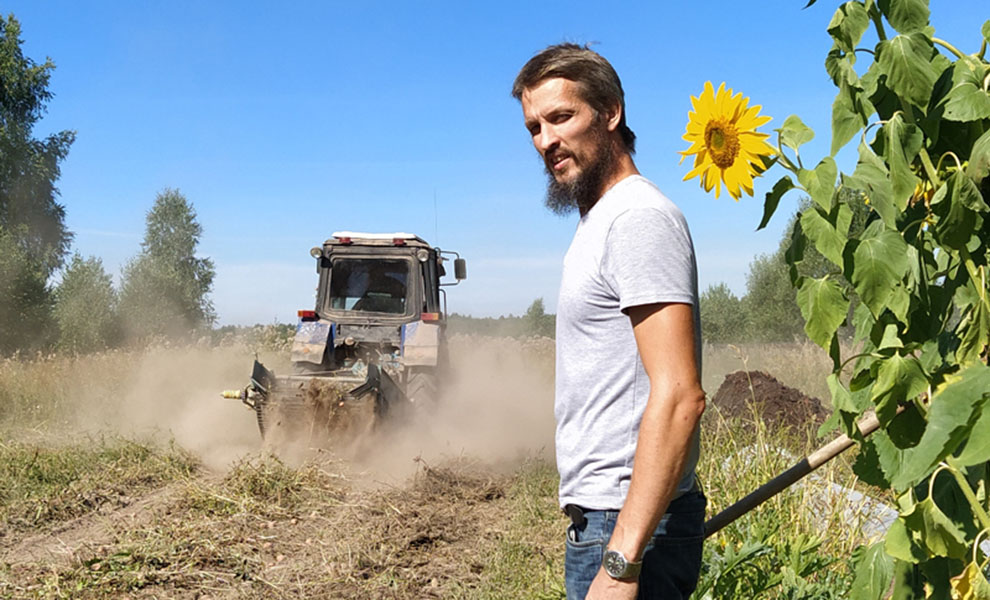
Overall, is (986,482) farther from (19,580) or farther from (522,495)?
(522,495)

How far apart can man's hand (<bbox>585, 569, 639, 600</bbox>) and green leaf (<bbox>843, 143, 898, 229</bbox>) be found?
0.86 meters

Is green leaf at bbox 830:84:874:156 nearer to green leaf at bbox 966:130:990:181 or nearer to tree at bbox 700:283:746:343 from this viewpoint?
green leaf at bbox 966:130:990:181

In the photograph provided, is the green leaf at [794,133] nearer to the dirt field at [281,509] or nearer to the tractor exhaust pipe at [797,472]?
the tractor exhaust pipe at [797,472]

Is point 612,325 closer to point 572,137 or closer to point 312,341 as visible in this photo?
point 572,137

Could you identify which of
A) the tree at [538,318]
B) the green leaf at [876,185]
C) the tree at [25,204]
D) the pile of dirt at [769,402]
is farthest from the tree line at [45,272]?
the green leaf at [876,185]

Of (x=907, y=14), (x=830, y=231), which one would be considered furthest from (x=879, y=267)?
(x=907, y=14)

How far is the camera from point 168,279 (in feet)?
117

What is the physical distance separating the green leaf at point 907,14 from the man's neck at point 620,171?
2.43 ft

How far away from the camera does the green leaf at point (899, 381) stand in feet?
4.05

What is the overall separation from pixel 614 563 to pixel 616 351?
17.2 inches

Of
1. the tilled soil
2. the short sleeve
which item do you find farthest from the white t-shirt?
the tilled soil

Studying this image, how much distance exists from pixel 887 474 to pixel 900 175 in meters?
0.47

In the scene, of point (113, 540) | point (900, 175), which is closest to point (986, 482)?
point (900, 175)

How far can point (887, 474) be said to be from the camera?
51.9 inches
